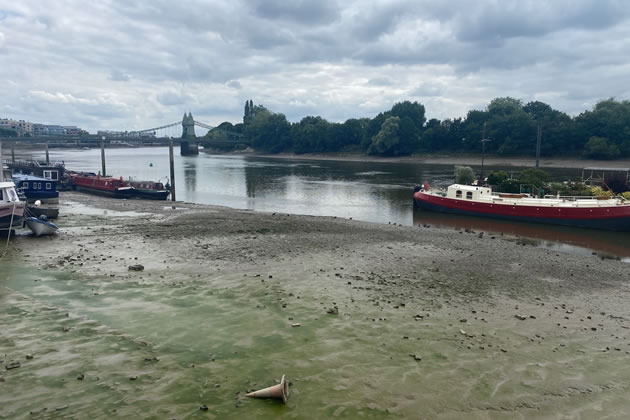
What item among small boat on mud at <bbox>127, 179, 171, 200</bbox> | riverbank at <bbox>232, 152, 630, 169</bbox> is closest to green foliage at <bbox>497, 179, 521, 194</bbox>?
small boat on mud at <bbox>127, 179, 171, 200</bbox>

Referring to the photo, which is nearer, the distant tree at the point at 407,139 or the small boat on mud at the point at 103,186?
the small boat on mud at the point at 103,186

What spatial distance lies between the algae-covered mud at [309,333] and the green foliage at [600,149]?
109876mm

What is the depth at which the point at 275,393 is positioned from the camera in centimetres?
1006

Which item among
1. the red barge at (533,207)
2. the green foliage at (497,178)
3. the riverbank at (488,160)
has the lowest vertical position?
the red barge at (533,207)

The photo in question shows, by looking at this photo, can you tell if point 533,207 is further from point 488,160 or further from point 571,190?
point 488,160

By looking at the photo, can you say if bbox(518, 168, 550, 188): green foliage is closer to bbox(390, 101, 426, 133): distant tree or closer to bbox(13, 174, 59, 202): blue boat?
bbox(13, 174, 59, 202): blue boat

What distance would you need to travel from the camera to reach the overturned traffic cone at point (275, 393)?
32.9ft

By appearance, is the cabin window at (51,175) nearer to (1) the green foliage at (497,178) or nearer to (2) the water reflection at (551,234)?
(2) the water reflection at (551,234)

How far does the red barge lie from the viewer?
38.3 metres

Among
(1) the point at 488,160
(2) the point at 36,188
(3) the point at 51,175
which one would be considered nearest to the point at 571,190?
(2) the point at 36,188

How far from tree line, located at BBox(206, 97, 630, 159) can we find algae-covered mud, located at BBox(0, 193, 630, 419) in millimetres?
89457

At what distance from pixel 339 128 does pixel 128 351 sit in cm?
18525

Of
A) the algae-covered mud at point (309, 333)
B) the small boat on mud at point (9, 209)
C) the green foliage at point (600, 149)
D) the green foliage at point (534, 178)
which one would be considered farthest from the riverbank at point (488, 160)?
the small boat on mud at point (9, 209)

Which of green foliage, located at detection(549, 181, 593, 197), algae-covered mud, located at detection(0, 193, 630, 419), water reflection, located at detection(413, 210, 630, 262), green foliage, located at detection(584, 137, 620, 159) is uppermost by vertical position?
green foliage, located at detection(584, 137, 620, 159)
